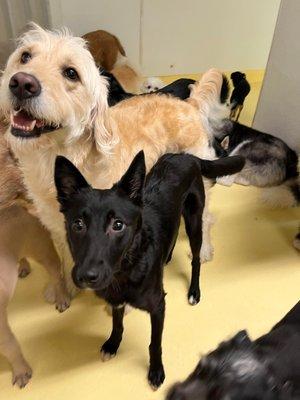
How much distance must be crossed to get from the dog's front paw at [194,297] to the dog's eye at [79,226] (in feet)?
2.95

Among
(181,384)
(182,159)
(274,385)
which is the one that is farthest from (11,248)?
(274,385)

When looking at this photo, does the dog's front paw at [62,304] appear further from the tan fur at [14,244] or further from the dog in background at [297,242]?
the dog in background at [297,242]

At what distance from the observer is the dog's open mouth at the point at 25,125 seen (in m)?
1.35

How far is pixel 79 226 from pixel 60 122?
398mm

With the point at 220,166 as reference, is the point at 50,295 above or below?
below

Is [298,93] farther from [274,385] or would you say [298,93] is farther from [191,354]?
[274,385]

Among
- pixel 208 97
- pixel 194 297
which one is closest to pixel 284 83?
pixel 208 97

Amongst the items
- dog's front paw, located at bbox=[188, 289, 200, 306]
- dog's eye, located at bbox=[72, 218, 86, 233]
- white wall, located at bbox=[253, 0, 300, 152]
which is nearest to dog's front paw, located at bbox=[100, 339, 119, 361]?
dog's front paw, located at bbox=[188, 289, 200, 306]

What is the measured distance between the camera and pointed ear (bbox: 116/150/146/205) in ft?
4.02

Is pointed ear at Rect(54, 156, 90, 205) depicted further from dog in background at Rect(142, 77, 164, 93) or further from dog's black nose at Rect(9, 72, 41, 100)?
dog in background at Rect(142, 77, 164, 93)

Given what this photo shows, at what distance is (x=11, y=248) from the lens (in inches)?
60.2

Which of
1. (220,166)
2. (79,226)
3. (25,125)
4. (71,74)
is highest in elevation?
(71,74)

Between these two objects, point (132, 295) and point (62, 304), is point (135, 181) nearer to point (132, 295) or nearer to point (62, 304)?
point (132, 295)

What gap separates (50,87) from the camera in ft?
4.30
